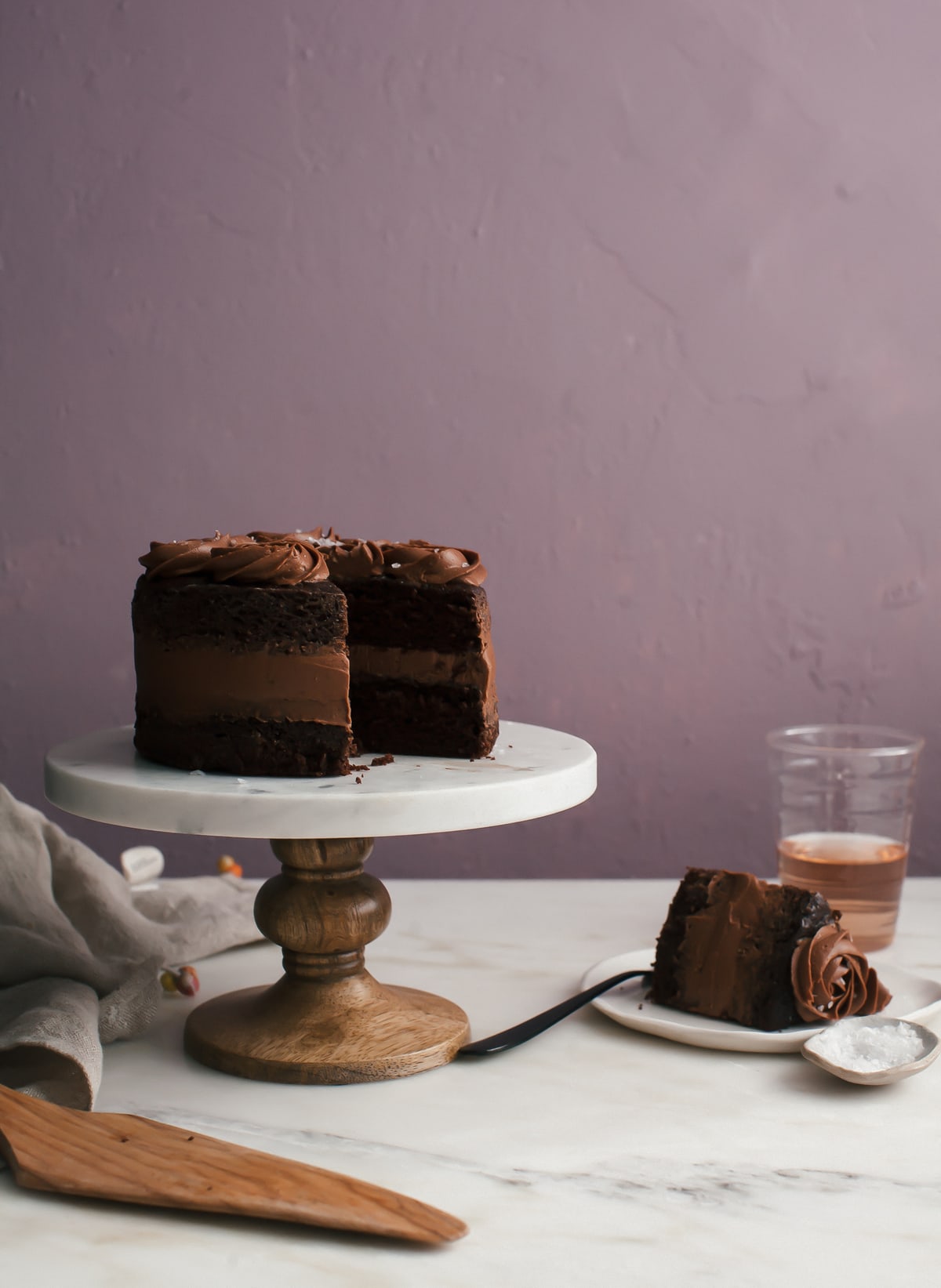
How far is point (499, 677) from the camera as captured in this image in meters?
1.90

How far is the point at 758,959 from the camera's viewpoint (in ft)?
3.64

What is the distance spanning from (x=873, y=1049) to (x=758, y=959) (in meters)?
0.12

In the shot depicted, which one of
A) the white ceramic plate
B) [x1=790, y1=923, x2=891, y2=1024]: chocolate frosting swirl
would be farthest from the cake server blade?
[x1=790, y1=923, x2=891, y2=1024]: chocolate frosting swirl

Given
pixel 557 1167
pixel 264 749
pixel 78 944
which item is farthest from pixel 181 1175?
pixel 78 944

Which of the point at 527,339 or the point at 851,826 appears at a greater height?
the point at 527,339

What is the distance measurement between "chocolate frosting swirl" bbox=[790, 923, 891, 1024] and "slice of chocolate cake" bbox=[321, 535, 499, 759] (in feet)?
1.13

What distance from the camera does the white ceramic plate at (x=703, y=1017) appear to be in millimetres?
1084

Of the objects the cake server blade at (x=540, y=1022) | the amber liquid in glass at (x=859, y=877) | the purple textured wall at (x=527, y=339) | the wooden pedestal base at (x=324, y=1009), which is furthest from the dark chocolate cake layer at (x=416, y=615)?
the purple textured wall at (x=527, y=339)

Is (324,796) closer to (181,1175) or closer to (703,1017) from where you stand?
(181,1175)

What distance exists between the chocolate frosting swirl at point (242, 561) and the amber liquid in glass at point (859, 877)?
643mm

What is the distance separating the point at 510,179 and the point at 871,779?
1.01m

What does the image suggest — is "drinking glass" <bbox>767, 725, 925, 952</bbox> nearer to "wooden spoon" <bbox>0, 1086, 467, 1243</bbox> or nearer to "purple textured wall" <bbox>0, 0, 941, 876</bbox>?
"purple textured wall" <bbox>0, 0, 941, 876</bbox>

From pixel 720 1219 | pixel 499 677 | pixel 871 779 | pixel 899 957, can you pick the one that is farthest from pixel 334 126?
pixel 720 1219

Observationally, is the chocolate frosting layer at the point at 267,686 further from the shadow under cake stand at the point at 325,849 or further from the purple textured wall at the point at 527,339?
the purple textured wall at the point at 527,339
